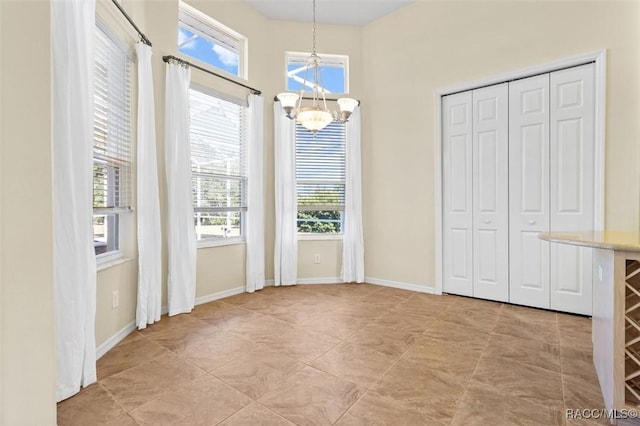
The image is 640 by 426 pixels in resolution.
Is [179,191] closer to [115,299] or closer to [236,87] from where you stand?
[115,299]

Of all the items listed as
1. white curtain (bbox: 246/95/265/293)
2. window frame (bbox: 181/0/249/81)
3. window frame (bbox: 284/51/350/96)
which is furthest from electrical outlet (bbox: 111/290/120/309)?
window frame (bbox: 284/51/350/96)

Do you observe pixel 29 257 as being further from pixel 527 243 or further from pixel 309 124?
pixel 527 243

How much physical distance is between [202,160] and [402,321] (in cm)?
279

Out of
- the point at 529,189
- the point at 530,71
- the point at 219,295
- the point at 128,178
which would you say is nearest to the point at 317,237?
the point at 219,295

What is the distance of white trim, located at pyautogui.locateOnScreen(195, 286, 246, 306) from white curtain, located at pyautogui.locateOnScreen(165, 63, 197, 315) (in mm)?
288

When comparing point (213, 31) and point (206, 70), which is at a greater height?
point (213, 31)

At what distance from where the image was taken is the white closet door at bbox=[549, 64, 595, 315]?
118 inches

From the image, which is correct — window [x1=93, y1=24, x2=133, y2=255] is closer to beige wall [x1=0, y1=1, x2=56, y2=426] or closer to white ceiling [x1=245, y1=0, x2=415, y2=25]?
beige wall [x1=0, y1=1, x2=56, y2=426]

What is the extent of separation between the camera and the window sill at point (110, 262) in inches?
93.6

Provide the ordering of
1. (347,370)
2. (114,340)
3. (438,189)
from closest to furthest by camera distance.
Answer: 1. (347,370)
2. (114,340)
3. (438,189)

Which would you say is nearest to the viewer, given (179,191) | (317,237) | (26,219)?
(26,219)

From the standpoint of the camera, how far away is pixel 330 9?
4.09 metres

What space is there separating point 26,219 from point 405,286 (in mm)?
3837

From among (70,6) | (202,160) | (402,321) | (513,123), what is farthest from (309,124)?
(513,123)
